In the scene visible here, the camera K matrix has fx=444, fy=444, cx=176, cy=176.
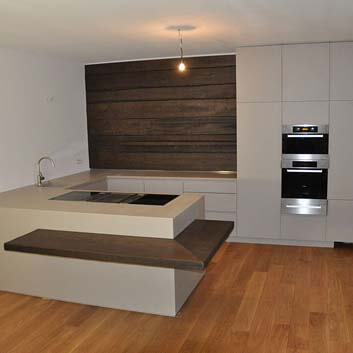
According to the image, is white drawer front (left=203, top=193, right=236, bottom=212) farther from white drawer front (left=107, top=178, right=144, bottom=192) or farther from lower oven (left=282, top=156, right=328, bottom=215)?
white drawer front (left=107, top=178, right=144, bottom=192)

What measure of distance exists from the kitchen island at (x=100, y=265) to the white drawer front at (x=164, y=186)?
1409 mm

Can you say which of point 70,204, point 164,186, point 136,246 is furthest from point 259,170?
point 136,246

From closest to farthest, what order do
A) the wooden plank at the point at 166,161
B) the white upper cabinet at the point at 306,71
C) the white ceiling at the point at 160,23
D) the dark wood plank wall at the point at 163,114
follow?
the white ceiling at the point at 160,23 < the white upper cabinet at the point at 306,71 < the dark wood plank wall at the point at 163,114 < the wooden plank at the point at 166,161

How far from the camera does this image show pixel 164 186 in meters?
5.64

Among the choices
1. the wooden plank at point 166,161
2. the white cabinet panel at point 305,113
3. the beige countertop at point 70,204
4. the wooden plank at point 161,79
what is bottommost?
the beige countertop at point 70,204

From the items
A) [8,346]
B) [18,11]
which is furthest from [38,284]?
[18,11]

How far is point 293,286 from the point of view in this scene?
419 centimetres

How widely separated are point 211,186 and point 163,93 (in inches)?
60.4

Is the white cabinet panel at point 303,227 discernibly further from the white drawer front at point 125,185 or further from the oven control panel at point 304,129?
the white drawer front at point 125,185

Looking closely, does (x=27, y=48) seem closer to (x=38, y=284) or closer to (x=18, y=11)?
(x=18, y=11)

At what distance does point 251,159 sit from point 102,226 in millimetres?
2392

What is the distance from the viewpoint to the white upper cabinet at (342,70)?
4.88 m

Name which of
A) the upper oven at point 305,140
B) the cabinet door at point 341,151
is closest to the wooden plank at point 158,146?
the upper oven at point 305,140

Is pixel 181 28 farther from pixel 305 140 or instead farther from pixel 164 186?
pixel 164 186
